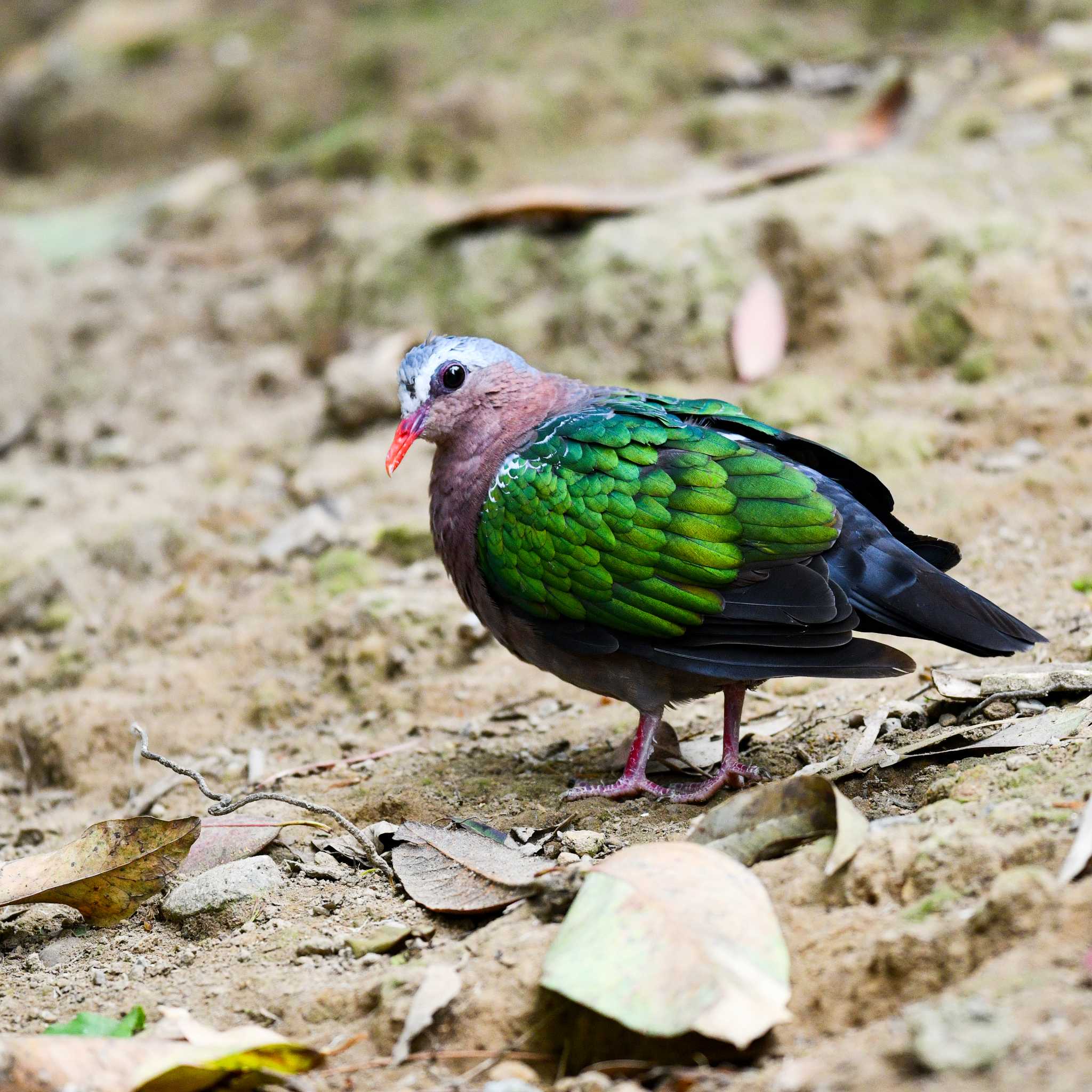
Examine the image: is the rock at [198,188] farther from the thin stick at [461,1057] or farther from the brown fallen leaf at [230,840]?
the thin stick at [461,1057]

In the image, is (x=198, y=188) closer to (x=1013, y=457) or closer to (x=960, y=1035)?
(x=1013, y=457)

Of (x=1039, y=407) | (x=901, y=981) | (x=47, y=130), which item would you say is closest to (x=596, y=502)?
(x=901, y=981)

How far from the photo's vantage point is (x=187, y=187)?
859cm

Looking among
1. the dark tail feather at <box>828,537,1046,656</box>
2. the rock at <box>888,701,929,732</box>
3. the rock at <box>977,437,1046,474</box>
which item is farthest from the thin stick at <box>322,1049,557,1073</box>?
the rock at <box>977,437,1046,474</box>

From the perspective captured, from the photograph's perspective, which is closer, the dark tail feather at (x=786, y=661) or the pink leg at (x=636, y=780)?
the dark tail feather at (x=786, y=661)

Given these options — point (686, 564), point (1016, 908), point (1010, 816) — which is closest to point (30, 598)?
point (686, 564)

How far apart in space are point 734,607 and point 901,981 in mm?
1325

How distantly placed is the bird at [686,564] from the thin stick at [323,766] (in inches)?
25.3

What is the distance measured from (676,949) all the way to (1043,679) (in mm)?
1714

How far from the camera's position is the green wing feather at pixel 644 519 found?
11.6 ft

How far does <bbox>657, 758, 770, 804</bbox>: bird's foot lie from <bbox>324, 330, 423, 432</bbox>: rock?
9.81 feet

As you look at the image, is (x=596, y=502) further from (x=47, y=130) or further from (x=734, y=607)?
(x=47, y=130)

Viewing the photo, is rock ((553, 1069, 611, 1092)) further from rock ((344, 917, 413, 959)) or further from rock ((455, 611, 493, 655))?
rock ((455, 611, 493, 655))

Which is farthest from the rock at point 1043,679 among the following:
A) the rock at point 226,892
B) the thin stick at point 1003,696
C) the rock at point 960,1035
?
the rock at point 226,892
